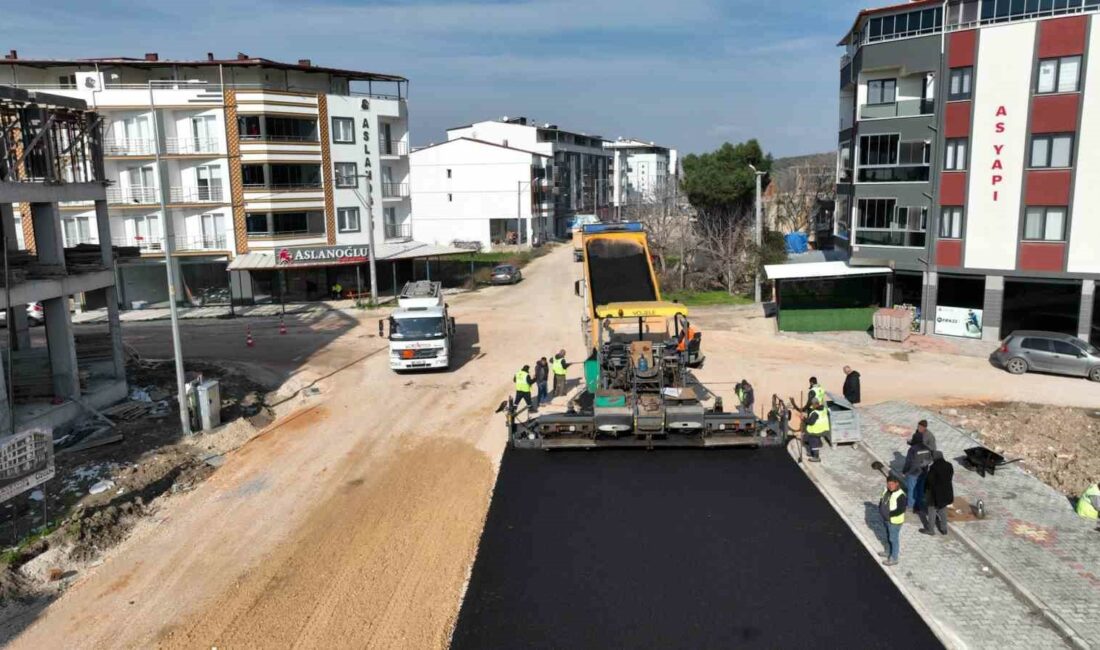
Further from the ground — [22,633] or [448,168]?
[448,168]

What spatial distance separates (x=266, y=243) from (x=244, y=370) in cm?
1898

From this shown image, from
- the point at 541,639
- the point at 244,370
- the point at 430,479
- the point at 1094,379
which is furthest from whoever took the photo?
the point at 244,370

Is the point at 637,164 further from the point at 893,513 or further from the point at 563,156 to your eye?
the point at 893,513

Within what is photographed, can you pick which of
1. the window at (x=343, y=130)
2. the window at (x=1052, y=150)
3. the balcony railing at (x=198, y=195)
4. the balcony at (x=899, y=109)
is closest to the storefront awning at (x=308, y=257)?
the balcony railing at (x=198, y=195)

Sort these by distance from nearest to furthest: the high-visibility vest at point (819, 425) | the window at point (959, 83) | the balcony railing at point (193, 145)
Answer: the high-visibility vest at point (819, 425)
the window at point (959, 83)
the balcony railing at point (193, 145)

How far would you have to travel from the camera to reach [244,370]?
92.0 feet

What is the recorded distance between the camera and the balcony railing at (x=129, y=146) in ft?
142

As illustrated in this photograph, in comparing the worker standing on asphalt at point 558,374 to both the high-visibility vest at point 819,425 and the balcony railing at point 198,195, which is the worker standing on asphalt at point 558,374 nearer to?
the high-visibility vest at point 819,425

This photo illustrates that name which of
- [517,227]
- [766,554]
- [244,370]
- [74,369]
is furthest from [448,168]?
[766,554]

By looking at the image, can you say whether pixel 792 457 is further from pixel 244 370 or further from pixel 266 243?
pixel 266 243

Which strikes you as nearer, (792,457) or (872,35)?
(792,457)

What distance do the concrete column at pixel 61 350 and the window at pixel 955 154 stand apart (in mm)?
31033

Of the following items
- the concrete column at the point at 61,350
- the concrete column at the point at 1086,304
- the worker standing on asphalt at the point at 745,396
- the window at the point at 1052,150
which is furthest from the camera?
the concrete column at the point at 1086,304

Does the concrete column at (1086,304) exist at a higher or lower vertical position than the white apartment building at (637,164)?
lower
